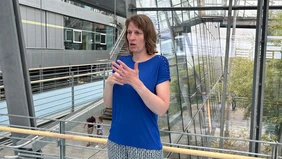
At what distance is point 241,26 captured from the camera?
20.8 ft

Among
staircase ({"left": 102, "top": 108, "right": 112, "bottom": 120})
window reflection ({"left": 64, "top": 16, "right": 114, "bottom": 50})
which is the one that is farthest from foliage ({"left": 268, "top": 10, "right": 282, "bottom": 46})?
window reflection ({"left": 64, "top": 16, "right": 114, "bottom": 50})

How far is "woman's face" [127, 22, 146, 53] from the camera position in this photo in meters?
1.17

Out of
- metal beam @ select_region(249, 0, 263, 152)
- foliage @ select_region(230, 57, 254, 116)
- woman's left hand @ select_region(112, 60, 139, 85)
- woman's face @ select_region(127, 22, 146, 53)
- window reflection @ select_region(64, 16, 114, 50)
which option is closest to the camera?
woman's left hand @ select_region(112, 60, 139, 85)

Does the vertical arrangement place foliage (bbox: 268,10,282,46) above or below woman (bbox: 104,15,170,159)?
above

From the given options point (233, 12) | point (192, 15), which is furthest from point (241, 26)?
point (192, 15)

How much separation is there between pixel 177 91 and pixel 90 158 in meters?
2.65

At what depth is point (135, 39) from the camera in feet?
3.83

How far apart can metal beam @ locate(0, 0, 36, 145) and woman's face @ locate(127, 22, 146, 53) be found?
2316 millimetres

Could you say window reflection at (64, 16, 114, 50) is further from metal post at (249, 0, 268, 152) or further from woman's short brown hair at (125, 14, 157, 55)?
woman's short brown hair at (125, 14, 157, 55)

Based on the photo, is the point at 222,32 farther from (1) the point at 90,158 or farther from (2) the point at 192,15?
(1) the point at 90,158

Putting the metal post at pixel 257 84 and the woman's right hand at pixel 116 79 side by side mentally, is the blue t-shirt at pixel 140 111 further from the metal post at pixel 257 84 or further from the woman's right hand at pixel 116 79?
the metal post at pixel 257 84

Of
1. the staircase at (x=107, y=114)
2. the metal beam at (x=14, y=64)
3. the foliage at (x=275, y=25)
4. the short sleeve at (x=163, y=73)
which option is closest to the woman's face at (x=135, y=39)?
the short sleeve at (x=163, y=73)

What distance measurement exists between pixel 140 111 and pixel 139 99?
0.15 feet

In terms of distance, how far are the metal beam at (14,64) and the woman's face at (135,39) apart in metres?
2.32
